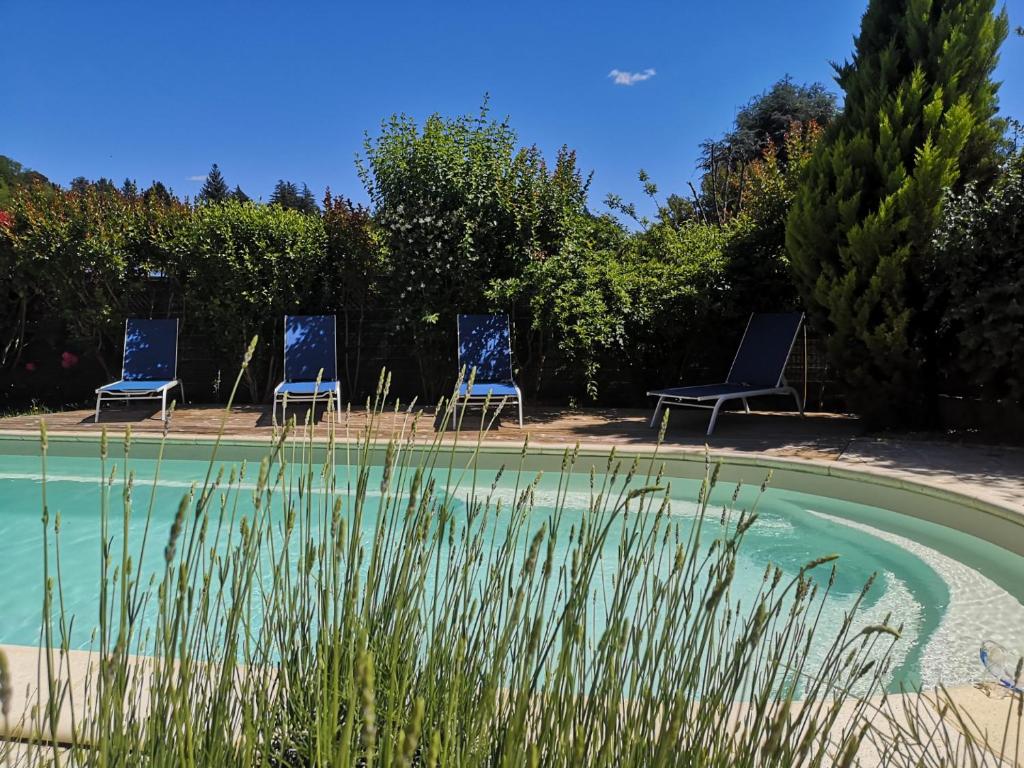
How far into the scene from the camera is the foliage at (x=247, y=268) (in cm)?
890

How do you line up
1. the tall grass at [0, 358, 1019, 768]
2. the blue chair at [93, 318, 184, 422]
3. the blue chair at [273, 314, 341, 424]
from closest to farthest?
1. the tall grass at [0, 358, 1019, 768]
2. the blue chair at [273, 314, 341, 424]
3. the blue chair at [93, 318, 184, 422]

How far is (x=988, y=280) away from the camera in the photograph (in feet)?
18.9

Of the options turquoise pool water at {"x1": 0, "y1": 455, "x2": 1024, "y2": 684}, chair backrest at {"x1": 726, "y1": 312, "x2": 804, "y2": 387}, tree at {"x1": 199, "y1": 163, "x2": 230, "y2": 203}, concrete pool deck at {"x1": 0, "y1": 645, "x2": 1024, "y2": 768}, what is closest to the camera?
concrete pool deck at {"x1": 0, "y1": 645, "x2": 1024, "y2": 768}

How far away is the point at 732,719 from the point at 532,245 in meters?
7.16

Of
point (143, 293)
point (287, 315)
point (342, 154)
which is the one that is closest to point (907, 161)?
point (342, 154)

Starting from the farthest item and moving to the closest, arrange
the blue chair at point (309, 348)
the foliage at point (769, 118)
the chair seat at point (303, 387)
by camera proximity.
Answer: the foliage at point (769, 118)
the blue chair at point (309, 348)
the chair seat at point (303, 387)

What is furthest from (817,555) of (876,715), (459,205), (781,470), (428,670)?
(459,205)

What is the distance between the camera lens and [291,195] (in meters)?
63.4

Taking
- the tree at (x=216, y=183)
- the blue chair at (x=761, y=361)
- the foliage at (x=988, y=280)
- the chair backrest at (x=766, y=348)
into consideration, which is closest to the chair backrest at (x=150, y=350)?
the blue chair at (x=761, y=361)

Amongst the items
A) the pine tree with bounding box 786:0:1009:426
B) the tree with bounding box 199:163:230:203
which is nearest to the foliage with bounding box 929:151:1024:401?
the pine tree with bounding box 786:0:1009:426

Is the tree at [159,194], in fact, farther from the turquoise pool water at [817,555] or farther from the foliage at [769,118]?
the foliage at [769,118]

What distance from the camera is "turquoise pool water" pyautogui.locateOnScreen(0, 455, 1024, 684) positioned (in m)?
2.97

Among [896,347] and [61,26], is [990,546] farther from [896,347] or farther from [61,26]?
[61,26]

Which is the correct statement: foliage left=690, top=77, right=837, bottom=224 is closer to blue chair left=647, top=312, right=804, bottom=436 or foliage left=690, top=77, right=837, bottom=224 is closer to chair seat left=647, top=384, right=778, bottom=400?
blue chair left=647, top=312, right=804, bottom=436
